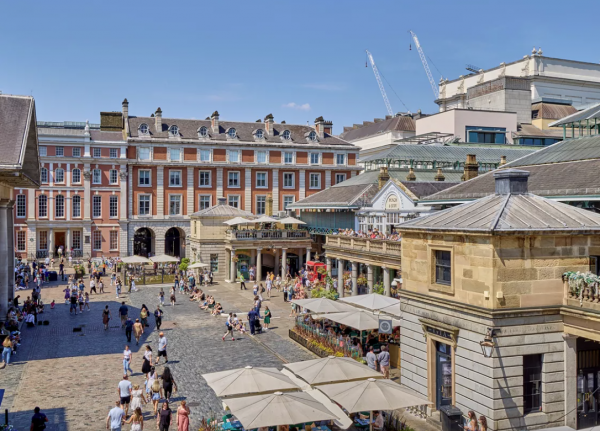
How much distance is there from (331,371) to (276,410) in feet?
9.85

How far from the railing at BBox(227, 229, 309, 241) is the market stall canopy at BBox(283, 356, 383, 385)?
30.9 m

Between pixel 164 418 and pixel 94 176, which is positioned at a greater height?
pixel 94 176

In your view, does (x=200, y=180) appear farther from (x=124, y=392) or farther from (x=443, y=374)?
(x=443, y=374)

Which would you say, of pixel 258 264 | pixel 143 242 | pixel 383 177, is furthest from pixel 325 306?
pixel 143 242

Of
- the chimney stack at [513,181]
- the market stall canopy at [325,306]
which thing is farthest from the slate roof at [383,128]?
the chimney stack at [513,181]

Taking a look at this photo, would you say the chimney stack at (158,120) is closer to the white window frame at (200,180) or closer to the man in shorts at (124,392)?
the white window frame at (200,180)

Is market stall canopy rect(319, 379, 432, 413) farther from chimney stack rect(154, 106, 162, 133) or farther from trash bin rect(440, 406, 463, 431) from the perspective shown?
chimney stack rect(154, 106, 162, 133)

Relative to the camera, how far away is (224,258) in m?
49.8

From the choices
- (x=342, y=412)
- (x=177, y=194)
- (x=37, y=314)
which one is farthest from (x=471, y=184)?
(x=177, y=194)

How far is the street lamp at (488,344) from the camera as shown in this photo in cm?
1429

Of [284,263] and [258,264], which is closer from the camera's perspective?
[258,264]

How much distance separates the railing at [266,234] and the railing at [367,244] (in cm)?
987

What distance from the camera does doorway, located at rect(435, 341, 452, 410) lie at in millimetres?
16297

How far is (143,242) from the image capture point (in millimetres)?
67500
